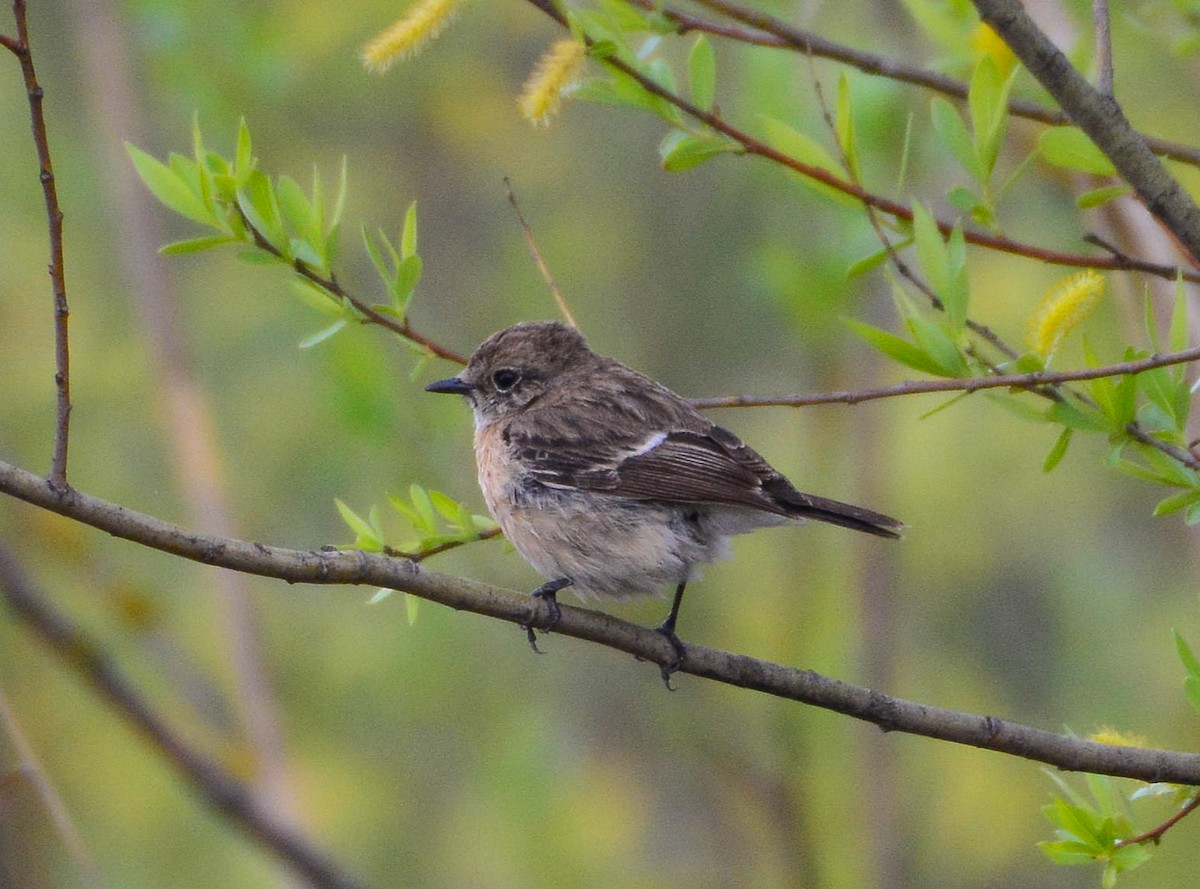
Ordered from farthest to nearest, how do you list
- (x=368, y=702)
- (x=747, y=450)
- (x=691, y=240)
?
1. (x=691, y=240)
2. (x=368, y=702)
3. (x=747, y=450)

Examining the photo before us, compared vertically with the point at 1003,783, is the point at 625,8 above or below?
above

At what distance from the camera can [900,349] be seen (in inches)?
118

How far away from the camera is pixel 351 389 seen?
5.09 m

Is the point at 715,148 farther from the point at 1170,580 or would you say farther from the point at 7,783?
the point at 1170,580

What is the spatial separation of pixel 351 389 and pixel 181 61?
188cm

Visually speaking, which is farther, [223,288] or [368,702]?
[223,288]

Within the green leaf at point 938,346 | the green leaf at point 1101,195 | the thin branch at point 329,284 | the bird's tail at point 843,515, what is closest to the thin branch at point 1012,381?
the green leaf at point 938,346

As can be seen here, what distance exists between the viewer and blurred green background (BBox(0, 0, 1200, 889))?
19.9 ft

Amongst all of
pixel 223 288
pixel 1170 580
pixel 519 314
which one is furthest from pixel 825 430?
pixel 223 288

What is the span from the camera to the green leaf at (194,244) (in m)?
3.17

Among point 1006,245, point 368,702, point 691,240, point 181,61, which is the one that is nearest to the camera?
point 1006,245

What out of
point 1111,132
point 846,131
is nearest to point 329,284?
point 846,131

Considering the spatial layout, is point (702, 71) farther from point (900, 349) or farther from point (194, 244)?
point (194, 244)

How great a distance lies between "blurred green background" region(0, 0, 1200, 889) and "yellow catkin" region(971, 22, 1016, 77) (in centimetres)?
124
